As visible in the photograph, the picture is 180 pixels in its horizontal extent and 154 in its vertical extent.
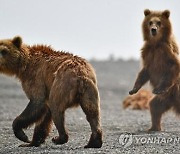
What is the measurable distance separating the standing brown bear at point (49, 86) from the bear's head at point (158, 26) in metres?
2.84

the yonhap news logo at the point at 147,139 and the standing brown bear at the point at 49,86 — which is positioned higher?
the standing brown bear at the point at 49,86

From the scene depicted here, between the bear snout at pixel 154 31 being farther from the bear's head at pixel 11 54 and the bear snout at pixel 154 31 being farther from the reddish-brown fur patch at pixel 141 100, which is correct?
the reddish-brown fur patch at pixel 141 100

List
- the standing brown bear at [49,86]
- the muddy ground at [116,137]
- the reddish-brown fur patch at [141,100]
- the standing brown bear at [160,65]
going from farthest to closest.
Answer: the reddish-brown fur patch at [141,100], the standing brown bear at [160,65], the muddy ground at [116,137], the standing brown bear at [49,86]

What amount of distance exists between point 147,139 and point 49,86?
216 centimetres

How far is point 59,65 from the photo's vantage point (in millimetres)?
8828

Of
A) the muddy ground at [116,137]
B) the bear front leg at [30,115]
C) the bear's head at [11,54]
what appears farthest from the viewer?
the bear's head at [11,54]

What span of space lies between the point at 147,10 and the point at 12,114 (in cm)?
554

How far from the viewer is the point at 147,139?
9766 millimetres

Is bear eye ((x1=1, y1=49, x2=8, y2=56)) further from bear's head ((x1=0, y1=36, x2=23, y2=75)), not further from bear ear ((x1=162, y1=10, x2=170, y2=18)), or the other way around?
bear ear ((x1=162, y1=10, x2=170, y2=18))

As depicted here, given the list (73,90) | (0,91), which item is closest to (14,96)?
(0,91)

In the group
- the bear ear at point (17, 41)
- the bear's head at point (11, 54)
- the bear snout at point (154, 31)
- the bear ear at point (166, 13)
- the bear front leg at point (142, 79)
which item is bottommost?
the bear front leg at point (142, 79)

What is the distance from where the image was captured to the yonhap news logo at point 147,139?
9359mm

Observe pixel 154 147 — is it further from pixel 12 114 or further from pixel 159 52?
pixel 12 114

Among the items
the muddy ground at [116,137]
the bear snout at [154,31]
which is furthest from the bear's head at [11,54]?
the bear snout at [154,31]
